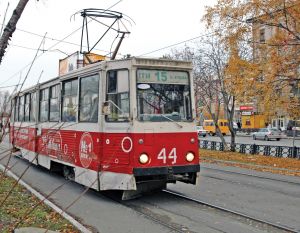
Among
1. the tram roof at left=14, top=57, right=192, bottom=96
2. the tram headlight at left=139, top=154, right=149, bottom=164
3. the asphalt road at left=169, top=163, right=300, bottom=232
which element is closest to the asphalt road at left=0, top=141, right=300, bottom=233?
the asphalt road at left=169, top=163, right=300, bottom=232

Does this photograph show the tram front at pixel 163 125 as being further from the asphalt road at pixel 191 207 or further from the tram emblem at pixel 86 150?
the tram emblem at pixel 86 150

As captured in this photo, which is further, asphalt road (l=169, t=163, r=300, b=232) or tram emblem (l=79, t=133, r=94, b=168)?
tram emblem (l=79, t=133, r=94, b=168)

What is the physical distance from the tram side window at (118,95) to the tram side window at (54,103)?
11.2ft

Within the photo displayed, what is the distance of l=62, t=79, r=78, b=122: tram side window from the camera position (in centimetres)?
1104

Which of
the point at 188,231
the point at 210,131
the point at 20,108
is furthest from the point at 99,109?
the point at 210,131

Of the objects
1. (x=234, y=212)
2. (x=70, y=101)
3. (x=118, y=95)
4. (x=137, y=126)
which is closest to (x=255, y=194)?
(x=234, y=212)

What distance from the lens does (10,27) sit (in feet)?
15.2

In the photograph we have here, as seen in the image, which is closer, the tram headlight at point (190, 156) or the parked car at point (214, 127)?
the tram headlight at point (190, 156)

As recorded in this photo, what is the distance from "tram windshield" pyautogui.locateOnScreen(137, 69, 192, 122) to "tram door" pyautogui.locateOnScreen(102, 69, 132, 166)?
341 mm

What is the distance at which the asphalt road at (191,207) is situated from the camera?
24.5 feet

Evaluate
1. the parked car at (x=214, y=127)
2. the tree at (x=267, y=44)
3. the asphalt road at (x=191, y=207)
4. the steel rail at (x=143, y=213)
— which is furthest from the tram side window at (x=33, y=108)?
the parked car at (x=214, y=127)

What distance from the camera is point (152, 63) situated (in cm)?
940

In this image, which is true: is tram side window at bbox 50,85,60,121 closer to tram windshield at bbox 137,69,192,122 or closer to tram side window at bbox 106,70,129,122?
tram side window at bbox 106,70,129,122

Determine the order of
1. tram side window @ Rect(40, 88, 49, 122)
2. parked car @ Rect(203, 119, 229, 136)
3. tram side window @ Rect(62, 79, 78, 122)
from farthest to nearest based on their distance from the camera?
parked car @ Rect(203, 119, 229, 136)
tram side window @ Rect(40, 88, 49, 122)
tram side window @ Rect(62, 79, 78, 122)
